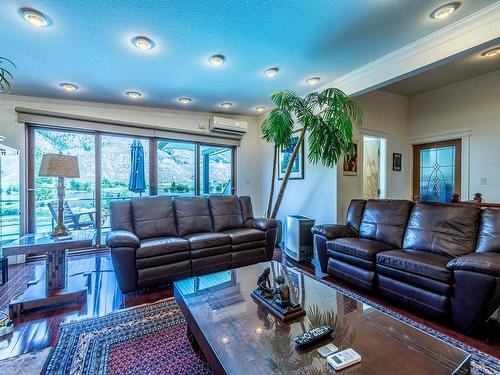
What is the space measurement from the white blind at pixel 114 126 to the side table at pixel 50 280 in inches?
79.2

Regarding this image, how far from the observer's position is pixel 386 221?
9.55ft

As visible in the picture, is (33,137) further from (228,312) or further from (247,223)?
(228,312)

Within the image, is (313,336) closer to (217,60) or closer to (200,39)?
(200,39)

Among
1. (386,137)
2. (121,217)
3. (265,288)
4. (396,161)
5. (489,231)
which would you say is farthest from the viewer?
(396,161)

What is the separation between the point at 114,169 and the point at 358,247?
13.0 ft

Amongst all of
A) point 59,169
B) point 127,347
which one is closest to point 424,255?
point 127,347

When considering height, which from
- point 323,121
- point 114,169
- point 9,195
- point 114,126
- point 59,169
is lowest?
point 9,195

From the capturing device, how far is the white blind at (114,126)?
351 centimetres

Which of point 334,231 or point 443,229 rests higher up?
point 443,229

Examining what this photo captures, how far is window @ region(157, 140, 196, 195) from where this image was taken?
4605mm

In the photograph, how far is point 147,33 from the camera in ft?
7.39

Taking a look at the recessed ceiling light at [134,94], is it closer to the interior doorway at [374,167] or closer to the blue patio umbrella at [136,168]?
the blue patio umbrella at [136,168]

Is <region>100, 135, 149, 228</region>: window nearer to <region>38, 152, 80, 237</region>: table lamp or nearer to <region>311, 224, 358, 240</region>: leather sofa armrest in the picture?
<region>38, 152, 80, 237</region>: table lamp

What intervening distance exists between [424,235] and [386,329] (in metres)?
1.65
